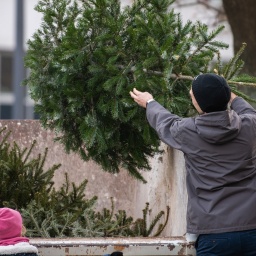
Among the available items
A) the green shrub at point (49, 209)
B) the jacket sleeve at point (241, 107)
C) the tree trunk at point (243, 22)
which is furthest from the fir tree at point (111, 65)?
the tree trunk at point (243, 22)

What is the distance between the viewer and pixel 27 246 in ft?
16.3

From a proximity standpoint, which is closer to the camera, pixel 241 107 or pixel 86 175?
pixel 241 107

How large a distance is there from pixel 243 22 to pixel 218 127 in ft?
21.7

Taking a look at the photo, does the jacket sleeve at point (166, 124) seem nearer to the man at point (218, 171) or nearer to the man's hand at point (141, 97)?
the man at point (218, 171)

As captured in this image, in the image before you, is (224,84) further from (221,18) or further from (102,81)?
(221,18)

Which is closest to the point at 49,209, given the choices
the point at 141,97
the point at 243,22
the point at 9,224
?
the point at 141,97

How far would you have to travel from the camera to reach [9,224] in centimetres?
493

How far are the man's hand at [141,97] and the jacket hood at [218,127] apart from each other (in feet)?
1.92

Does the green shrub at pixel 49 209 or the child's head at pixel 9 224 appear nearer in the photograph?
the child's head at pixel 9 224

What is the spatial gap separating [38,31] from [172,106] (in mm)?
1090

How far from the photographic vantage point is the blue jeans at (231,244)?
15.7 ft

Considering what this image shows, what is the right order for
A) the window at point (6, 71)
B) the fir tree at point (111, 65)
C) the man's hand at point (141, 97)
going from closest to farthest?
the man's hand at point (141, 97)
the fir tree at point (111, 65)
the window at point (6, 71)

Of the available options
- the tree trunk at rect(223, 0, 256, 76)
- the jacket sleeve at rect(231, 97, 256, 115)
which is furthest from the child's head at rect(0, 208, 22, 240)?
the tree trunk at rect(223, 0, 256, 76)

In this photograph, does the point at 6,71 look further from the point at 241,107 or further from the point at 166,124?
the point at 166,124
